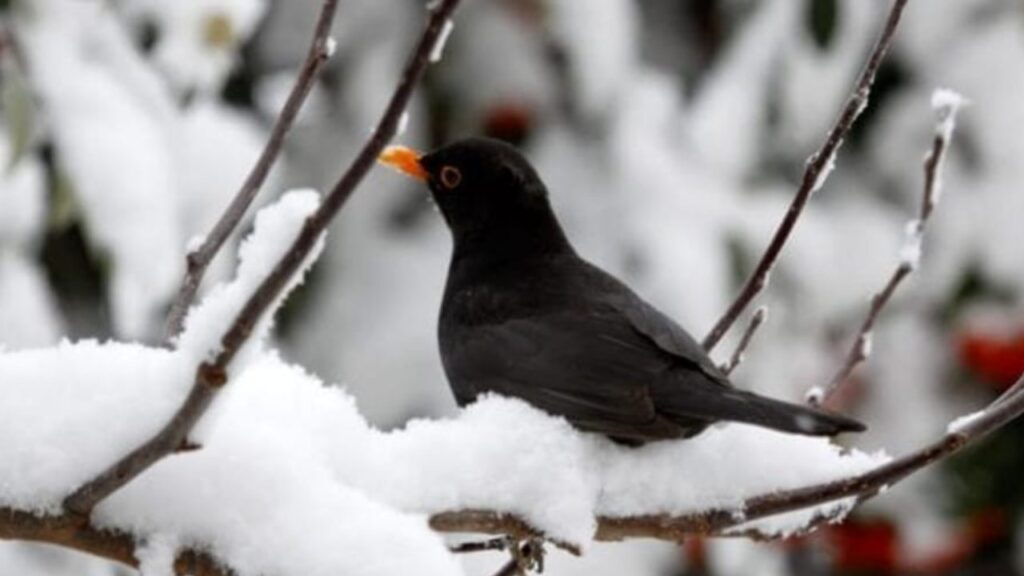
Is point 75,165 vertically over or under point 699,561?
under

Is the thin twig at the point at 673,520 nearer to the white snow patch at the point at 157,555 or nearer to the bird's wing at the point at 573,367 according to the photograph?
the white snow patch at the point at 157,555

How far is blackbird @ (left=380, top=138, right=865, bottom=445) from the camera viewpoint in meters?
2.36

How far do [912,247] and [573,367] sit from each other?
46cm

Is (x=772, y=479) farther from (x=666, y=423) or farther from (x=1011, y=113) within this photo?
(x=1011, y=113)

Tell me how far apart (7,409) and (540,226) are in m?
1.66

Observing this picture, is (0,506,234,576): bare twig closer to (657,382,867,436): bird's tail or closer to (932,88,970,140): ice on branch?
(657,382,867,436): bird's tail

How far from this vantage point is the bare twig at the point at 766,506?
5.88 ft

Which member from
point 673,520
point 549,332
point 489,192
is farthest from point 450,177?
point 673,520

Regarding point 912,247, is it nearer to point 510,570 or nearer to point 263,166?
point 510,570

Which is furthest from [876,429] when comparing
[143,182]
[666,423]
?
Answer: [666,423]

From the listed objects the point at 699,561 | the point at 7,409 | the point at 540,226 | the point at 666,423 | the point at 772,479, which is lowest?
the point at 7,409

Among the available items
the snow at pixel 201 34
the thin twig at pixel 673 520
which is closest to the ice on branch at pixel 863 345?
the thin twig at pixel 673 520

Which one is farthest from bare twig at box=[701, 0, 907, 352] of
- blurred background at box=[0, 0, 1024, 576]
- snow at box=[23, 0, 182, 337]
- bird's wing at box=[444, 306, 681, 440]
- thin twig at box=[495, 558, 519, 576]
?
blurred background at box=[0, 0, 1024, 576]

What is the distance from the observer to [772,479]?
6.38ft
